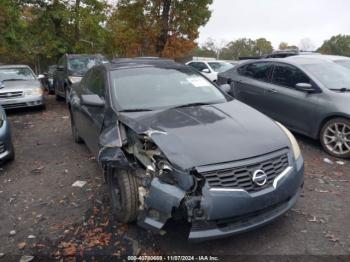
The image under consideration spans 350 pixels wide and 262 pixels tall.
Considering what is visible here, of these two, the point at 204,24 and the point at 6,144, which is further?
the point at 204,24

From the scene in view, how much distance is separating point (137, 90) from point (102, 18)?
1307 centimetres

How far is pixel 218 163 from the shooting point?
289 cm

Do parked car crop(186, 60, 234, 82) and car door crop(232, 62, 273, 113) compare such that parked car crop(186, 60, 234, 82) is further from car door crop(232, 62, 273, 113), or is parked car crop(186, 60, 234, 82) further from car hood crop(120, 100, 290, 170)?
car hood crop(120, 100, 290, 170)

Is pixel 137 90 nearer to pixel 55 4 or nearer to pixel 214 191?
pixel 214 191

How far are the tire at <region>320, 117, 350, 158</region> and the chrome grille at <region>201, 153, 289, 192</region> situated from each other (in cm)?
291

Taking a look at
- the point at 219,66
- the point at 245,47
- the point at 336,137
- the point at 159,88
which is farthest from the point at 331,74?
the point at 245,47

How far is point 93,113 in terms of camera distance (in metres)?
4.59

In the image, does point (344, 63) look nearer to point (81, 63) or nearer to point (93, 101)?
point (93, 101)

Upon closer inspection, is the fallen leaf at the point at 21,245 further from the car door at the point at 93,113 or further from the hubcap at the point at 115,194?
the car door at the point at 93,113

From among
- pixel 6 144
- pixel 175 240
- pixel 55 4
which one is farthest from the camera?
pixel 55 4

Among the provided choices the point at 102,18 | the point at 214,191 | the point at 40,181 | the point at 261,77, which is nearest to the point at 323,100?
the point at 261,77

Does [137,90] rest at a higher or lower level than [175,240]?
higher

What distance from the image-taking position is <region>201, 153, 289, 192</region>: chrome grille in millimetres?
2834

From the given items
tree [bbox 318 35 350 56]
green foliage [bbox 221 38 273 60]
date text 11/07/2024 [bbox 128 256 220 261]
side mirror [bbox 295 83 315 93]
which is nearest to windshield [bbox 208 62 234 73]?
→ side mirror [bbox 295 83 315 93]
